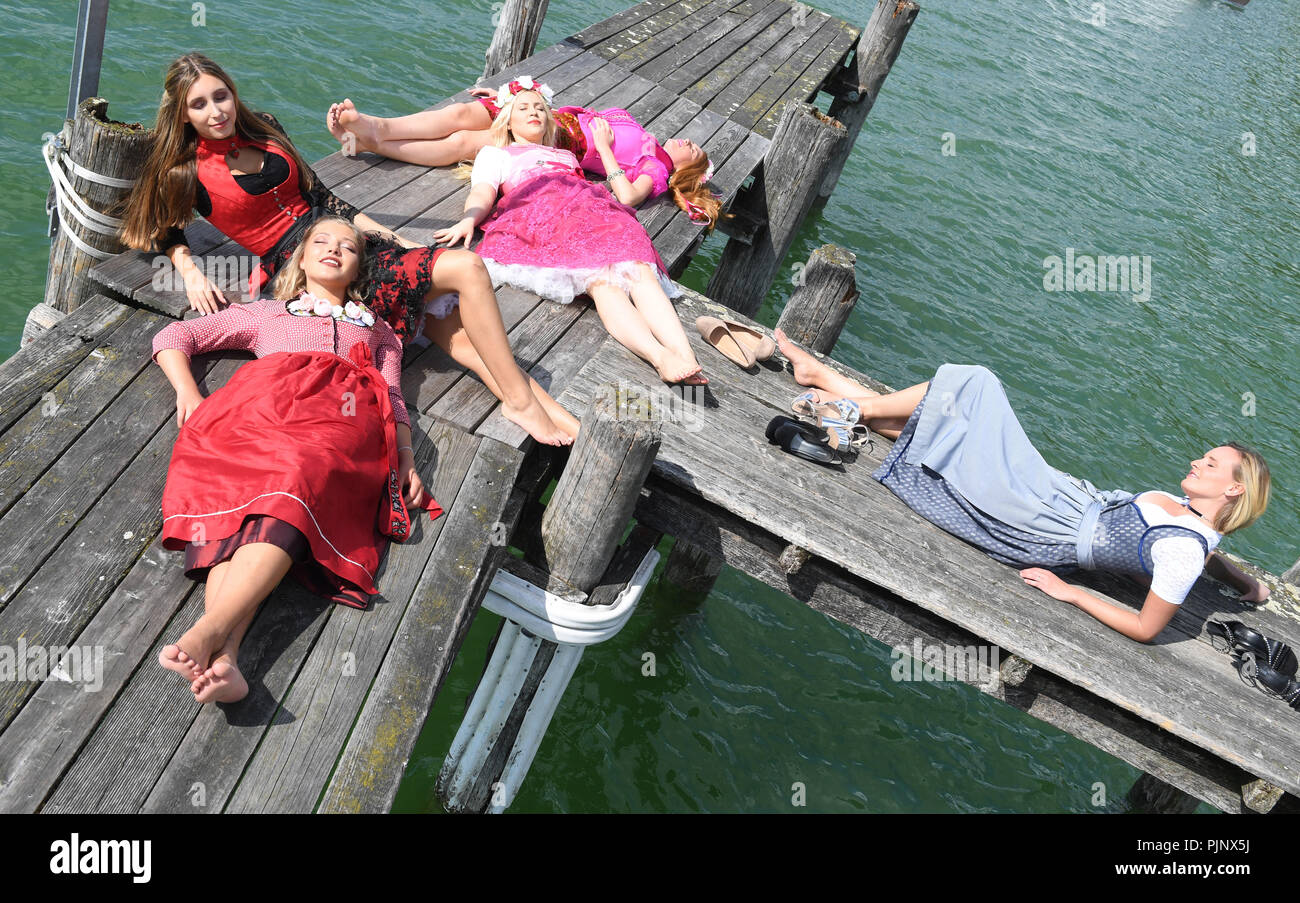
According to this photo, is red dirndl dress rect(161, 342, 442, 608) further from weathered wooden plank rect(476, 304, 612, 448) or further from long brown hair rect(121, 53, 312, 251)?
long brown hair rect(121, 53, 312, 251)

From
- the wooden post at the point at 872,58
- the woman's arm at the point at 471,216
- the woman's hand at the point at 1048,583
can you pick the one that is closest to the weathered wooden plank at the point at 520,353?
the woman's arm at the point at 471,216

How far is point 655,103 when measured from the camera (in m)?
8.27

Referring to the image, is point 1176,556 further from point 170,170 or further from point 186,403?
point 170,170

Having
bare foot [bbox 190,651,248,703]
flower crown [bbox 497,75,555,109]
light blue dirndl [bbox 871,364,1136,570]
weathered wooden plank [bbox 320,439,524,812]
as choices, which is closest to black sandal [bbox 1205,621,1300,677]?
light blue dirndl [bbox 871,364,1136,570]

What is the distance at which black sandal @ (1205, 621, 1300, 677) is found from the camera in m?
4.59

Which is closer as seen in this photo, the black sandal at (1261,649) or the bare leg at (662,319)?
the black sandal at (1261,649)

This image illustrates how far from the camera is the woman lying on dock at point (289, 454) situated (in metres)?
3.30

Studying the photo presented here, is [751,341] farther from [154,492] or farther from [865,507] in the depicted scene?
[154,492]

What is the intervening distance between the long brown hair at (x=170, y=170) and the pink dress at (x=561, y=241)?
1.56 metres

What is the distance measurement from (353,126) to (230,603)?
12.1 ft

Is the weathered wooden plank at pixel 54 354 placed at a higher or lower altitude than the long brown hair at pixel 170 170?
lower

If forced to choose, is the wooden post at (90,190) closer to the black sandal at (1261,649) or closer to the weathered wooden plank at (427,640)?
the weathered wooden plank at (427,640)

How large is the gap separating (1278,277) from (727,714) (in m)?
11.9

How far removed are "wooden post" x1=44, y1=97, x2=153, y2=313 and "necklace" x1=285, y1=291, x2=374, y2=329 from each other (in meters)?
0.90
